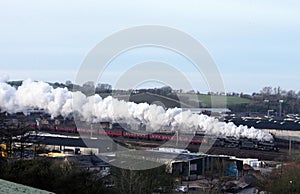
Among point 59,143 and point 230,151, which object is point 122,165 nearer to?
point 59,143

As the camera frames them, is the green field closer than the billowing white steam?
No

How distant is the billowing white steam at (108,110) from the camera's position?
41.8 m

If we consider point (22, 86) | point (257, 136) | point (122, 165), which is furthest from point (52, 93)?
point (122, 165)

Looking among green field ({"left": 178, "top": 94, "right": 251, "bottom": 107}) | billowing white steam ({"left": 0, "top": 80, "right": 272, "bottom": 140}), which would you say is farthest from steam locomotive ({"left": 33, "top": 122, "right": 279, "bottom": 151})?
green field ({"left": 178, "top": 94, "right": 251, "bottom": 107})

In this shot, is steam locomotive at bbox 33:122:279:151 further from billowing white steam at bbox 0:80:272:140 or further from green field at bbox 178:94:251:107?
green field at bbox 178:94:251:107

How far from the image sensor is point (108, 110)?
4369 centimetres

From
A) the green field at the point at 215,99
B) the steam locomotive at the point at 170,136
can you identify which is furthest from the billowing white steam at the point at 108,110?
the green field at the point at 215,99

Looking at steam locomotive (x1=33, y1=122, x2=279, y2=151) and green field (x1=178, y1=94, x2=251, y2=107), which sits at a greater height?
green field (x1=178, y1=94, x2=251, y2=107)

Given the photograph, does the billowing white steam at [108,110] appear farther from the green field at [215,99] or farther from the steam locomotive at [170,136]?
the green field at [215,99]

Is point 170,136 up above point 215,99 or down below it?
below

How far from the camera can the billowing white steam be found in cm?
4175

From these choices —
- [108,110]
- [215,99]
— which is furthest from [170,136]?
[215,99]

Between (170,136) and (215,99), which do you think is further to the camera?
(215,99)

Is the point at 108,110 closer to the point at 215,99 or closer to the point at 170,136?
the point at 170,136
